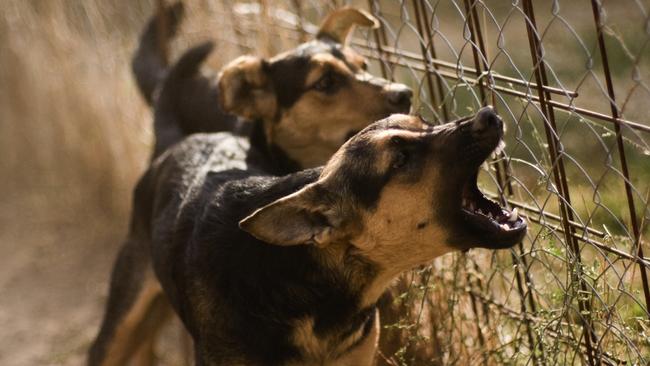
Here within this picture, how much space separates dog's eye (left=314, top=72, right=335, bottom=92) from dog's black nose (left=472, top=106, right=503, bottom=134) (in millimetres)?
1789

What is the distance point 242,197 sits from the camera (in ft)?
14.0

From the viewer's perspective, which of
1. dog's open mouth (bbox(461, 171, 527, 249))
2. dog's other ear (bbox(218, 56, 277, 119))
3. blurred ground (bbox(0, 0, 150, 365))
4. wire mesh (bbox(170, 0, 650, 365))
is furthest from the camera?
blurred ground (bbox(0, 0, 150, 365))

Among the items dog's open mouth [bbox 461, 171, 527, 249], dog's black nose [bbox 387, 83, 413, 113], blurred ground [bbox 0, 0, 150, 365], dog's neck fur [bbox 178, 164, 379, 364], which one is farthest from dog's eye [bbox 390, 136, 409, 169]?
blurred ground [bbox 0, 0, 150, 365]

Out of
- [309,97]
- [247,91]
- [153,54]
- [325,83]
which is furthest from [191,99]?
[325,83]

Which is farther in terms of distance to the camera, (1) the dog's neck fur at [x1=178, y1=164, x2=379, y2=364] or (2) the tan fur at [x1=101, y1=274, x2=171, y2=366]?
(2) the tan fur at [x1=101, y1=274, x2=171, y2=366]

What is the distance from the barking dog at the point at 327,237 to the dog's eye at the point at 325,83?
902 mm

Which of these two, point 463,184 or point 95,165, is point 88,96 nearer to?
point 95,165

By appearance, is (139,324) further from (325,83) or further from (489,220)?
(489,220)

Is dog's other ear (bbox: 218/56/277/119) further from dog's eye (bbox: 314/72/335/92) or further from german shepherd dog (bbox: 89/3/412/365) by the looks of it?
dog's eye (bbox: 314/72/335/92)

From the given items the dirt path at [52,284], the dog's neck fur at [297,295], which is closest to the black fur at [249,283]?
the dog's neck fur at [297,295]

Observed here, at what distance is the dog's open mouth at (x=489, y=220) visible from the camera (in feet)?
11.7

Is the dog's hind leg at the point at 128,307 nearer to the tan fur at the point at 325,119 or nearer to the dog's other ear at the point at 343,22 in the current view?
the tan fur at the point at 325,119

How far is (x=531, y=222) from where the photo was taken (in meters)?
4.40

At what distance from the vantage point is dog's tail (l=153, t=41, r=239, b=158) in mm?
6102
